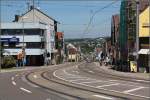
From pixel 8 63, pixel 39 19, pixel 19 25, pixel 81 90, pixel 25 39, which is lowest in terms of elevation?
pixel 8 63

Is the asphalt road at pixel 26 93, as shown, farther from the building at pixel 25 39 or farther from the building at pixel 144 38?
the building at pixel 25 39

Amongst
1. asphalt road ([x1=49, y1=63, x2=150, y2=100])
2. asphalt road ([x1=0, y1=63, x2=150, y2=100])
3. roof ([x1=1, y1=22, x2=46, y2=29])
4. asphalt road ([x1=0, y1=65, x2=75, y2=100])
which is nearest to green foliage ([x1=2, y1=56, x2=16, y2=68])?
roof ([x1=1, y1=22, x2=46, y2=29])

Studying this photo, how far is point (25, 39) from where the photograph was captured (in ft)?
375

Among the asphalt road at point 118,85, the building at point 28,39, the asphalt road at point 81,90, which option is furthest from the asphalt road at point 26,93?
the building at point 28,39

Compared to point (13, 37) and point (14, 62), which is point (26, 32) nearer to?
point (13, 37)

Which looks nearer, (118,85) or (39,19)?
(118,85)

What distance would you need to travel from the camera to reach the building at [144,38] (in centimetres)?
5969

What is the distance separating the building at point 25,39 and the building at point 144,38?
51553 millimetres

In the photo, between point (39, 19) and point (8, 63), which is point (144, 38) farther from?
point (39, 19)

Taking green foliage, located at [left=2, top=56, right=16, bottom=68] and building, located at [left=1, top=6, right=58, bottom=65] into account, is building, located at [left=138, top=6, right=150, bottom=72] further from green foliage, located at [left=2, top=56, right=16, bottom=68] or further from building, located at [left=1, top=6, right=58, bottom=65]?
building, located at [left=1, top=6, right=58, bottom=65]

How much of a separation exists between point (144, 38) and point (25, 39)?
181 feet

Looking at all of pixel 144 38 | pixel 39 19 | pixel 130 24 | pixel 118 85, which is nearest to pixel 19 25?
pixel 39 19

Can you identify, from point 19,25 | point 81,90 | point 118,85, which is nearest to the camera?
point 81,90

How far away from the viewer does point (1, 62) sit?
286 ft
